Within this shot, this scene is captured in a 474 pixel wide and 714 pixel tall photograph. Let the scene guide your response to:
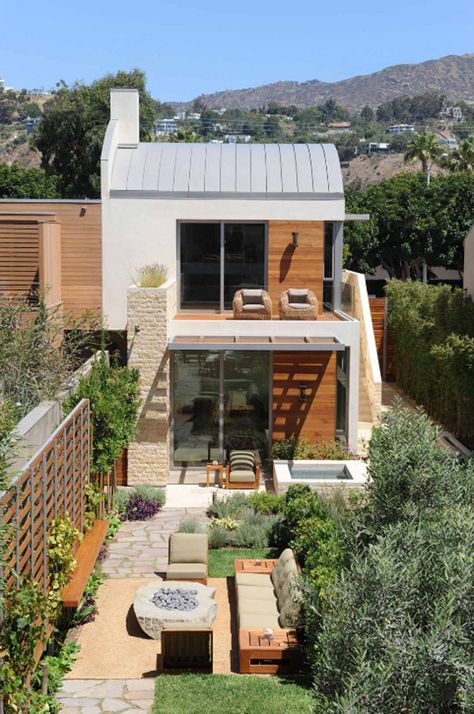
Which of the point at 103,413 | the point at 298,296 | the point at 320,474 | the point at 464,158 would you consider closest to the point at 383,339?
the point at 298,296

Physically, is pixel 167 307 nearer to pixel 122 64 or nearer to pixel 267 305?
pixel 267 305

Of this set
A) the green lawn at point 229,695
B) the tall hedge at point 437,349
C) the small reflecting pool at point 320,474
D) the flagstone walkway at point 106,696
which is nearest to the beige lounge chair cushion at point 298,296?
the tall hedge at point 437,349

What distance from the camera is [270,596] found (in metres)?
13.2

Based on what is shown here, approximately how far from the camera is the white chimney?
23.9 m

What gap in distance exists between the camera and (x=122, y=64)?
5394cm

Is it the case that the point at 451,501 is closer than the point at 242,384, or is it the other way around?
the point at 451,501

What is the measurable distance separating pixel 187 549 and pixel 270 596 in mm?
1718

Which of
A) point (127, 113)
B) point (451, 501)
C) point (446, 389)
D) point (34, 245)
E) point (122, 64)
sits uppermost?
point (122, 64)

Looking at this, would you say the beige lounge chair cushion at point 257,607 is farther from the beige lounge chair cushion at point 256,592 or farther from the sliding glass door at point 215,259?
the sliding glass door at point 215,259

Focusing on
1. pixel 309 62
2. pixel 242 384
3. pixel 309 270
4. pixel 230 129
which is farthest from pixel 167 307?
pixel 230 129

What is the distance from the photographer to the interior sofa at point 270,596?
39.6 ft

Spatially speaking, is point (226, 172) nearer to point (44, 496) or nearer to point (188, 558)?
point (188, 558)

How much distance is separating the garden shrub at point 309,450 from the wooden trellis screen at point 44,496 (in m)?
6.55

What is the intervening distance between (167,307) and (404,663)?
14.4 metres
